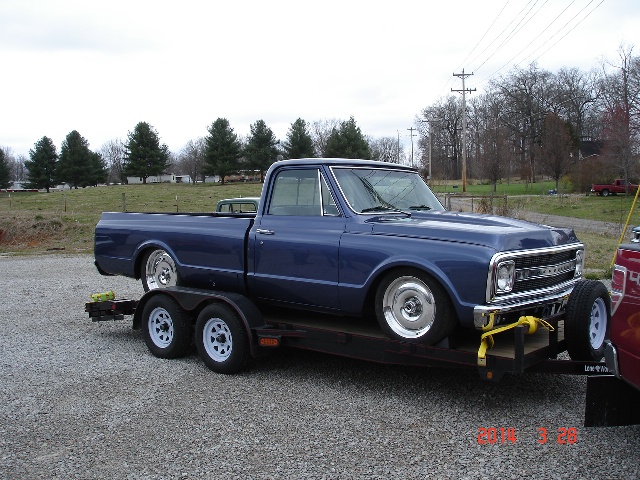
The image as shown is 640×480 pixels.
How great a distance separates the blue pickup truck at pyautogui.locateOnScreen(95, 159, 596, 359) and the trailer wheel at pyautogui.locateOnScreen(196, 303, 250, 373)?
16.3 inches

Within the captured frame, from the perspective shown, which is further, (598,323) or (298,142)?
(298,142)

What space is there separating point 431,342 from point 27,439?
326 centimetres

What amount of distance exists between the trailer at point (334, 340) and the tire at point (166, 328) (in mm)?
11

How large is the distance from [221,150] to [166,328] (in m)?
53.4

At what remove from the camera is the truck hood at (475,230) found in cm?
484

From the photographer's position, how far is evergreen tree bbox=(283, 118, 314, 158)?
181ft

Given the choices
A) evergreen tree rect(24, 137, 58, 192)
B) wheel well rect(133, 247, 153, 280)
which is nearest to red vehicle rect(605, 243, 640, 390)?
wheel well rect(133, 247, 153, 280)

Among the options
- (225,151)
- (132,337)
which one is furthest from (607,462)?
(225,151)

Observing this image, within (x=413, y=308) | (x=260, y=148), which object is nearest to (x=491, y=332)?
(x=413, y=308)

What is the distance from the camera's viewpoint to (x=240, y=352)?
19.5 feet

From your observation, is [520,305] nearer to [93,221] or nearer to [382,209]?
[382,209]

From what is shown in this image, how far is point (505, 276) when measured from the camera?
4.75 meters

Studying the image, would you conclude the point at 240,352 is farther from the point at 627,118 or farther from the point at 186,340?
the point at 627,118

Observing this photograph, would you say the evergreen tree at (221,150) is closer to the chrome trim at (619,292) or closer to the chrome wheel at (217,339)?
the chrome wheel at (217,339)
